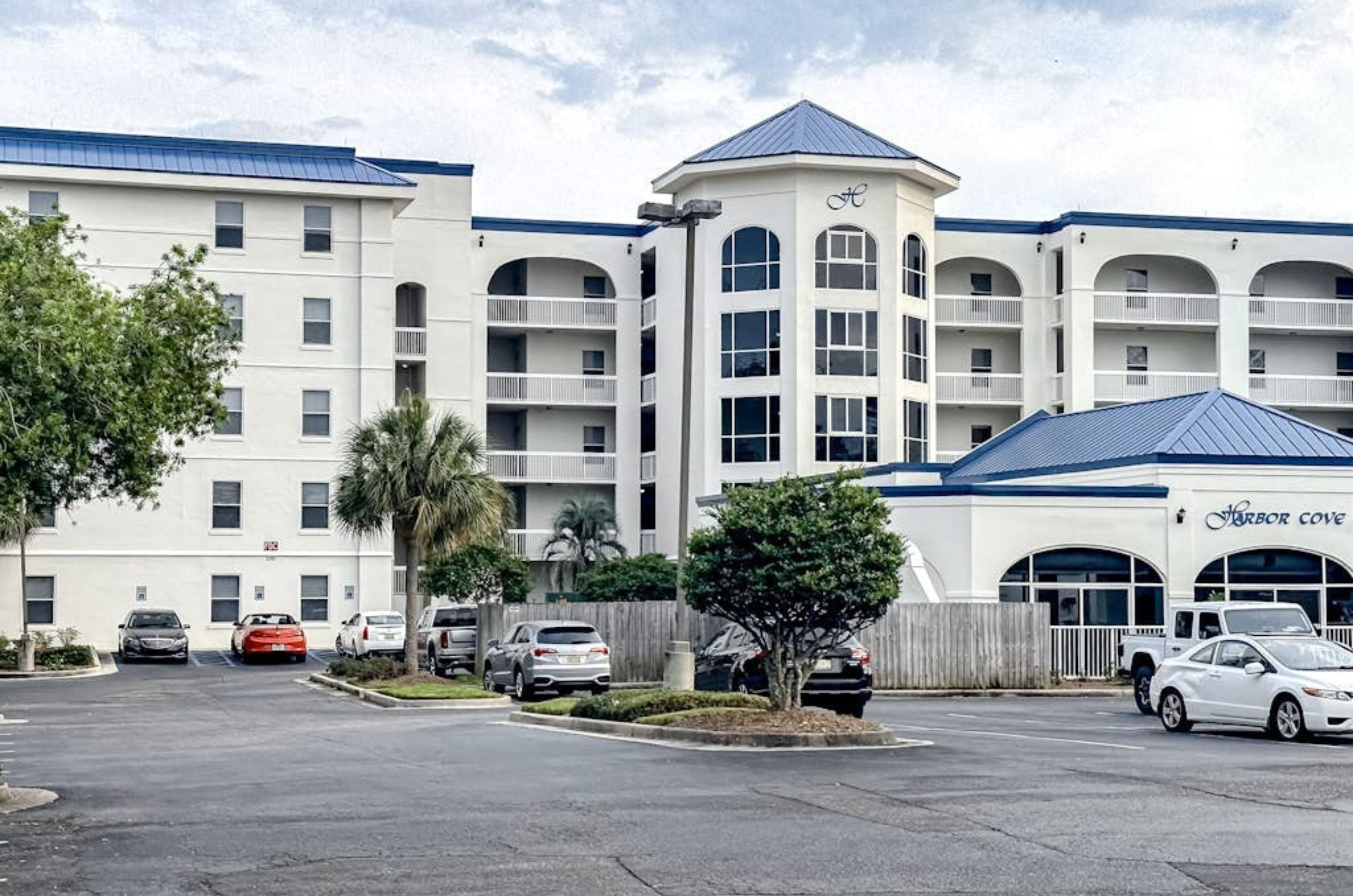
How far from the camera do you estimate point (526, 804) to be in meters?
15.9

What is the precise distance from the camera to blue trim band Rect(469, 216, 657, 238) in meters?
65.6

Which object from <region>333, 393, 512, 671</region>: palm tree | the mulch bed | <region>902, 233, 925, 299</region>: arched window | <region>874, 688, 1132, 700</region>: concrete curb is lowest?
<region>874, 688, 1132, 700</region>: concrete curb

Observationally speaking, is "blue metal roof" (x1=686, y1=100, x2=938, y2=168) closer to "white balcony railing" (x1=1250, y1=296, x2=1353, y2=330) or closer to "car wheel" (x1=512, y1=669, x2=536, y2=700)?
"white balcony railing" (x1=1250, y1=296, x2=1353, y2=330)

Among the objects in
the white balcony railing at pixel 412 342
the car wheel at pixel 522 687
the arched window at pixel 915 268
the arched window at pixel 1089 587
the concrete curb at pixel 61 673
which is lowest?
the concrete curb at pixel 61 673

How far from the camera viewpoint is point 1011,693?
123ft

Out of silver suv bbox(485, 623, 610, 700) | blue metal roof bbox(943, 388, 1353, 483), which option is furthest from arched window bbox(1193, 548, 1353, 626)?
silver suv bbox(485, 623, 610, 700)

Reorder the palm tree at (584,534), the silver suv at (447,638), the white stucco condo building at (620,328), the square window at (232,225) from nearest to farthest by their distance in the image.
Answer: the silver suv at (447,638) → the white stucco condo building at (620,328) → the square window at (232,225) → the palm tree at (584,534)

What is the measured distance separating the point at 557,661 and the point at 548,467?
106ft

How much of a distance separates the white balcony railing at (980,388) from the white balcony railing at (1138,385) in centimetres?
285

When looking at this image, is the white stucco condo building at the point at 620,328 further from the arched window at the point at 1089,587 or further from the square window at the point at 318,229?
the arched window at the point at 1089,587

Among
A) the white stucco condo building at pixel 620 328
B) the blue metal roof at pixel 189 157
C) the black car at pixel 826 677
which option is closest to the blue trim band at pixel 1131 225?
the white stucco condo building at pixel 620 328

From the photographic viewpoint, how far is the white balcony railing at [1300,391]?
2650 inches

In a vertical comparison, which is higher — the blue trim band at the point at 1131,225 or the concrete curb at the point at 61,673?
the blue trim band at the point at 1131,225

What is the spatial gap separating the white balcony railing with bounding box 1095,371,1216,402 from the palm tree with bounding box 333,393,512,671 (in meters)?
33.5
